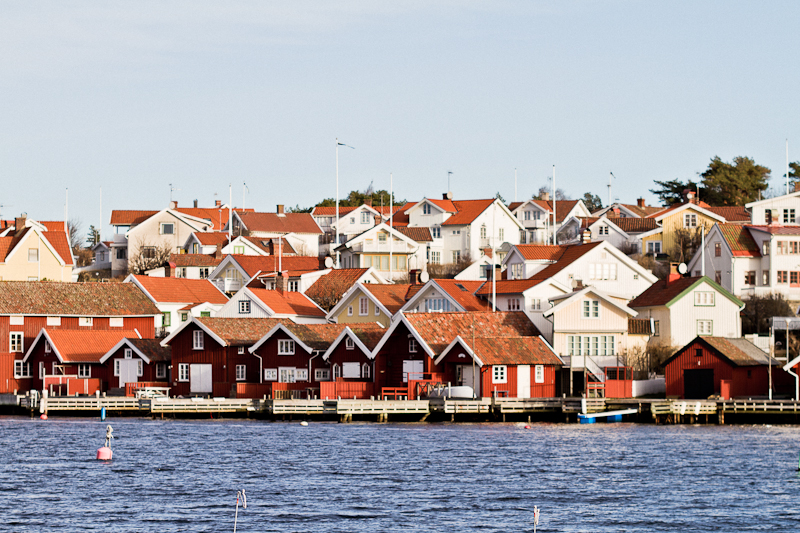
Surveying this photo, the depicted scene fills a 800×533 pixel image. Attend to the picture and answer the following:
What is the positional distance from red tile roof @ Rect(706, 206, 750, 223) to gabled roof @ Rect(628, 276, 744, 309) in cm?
3409

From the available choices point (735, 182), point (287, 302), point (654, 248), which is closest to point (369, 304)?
point (287, 302)

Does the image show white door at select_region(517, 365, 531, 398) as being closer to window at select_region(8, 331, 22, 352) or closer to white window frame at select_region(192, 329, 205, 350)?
white window frame at select_region(192, 329, 205, 350)

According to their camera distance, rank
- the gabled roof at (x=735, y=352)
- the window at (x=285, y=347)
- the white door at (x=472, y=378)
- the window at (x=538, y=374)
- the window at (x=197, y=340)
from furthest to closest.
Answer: the window at (x=197, y=340) → the window at (x=285, y=347) → the window at (x=538, y=374) → the white door at (x=472, y=378) → the gabled roof at (x=735, y=352)

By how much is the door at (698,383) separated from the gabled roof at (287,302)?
31.0 metres

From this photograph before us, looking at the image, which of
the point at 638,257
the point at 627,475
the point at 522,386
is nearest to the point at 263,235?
the point at 638,257

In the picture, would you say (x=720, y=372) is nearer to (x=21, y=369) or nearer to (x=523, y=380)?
(x=523, y=380)

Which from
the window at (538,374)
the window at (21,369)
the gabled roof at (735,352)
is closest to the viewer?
the gabled roof at (735,352)

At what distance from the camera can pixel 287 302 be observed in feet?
307

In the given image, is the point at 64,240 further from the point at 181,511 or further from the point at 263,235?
the point at 181,511

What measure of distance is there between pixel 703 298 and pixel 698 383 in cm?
1108

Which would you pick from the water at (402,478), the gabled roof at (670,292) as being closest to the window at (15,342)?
the water at (402,478)

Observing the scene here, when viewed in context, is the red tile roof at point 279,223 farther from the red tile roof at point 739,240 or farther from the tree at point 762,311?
the tree at point 762,311

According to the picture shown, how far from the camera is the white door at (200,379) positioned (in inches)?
3155

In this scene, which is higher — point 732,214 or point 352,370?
point 732,214
